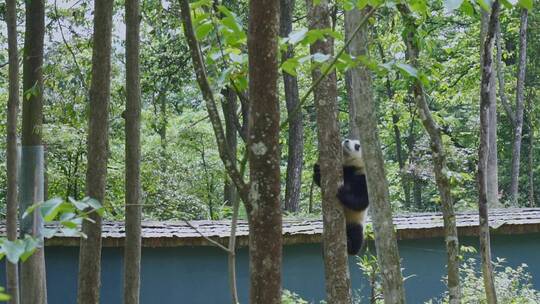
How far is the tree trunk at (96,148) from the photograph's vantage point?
500 centimetres

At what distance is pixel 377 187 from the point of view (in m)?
4.74

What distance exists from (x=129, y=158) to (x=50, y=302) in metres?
5.57

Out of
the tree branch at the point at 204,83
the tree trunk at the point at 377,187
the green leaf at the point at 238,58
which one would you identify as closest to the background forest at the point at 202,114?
the tree trunk at the point at 377,187

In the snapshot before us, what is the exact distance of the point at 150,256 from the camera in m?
10.2

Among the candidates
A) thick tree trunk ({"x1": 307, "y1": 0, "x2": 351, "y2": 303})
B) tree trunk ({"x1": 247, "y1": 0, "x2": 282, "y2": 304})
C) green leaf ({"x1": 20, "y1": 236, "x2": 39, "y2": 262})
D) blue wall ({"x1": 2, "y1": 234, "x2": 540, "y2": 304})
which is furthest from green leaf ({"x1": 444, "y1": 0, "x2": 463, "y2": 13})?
blue wall ({"x1": 2, "y1": 234, "x2": 540, "y2": 304})

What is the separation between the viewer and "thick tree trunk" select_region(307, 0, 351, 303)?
4.12 meters

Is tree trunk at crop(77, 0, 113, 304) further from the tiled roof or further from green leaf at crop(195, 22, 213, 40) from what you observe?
the tiled roof

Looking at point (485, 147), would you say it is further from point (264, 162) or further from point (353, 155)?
point (264, 162)

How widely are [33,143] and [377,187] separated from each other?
307 centimetres

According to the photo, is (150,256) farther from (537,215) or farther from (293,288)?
(537,215)

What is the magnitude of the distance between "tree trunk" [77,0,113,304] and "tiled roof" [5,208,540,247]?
424 cm

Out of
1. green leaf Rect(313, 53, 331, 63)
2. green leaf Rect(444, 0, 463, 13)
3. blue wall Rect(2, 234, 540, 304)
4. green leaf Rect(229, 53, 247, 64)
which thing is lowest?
blue wall Rect(2, 234, 540, 304)

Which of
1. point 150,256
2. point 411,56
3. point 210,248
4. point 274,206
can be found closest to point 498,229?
point 210,248

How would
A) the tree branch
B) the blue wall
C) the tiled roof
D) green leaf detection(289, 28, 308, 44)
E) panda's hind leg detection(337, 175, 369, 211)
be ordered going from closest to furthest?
1. green leaf detection(289, 28, 308, 44)
2. the tree branch
3. panda's hind leg detection(337, 175, 369, 211)
4. the tiled roof
5. the blue wall
